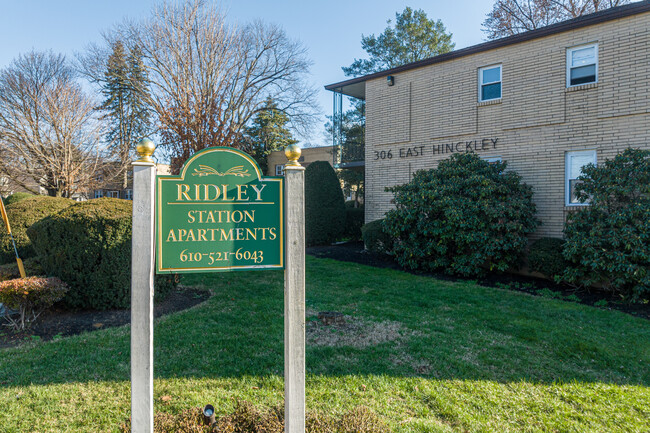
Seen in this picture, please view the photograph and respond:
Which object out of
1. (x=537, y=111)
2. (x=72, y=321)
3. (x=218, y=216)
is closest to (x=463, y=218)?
(x=537, y=111)

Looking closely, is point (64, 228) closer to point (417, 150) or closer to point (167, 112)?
point (417, 150)

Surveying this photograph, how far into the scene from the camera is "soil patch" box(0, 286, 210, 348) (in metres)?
5.01

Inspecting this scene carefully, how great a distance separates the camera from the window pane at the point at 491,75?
36.4ft

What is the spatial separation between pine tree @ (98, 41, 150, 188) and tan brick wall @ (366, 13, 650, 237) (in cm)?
1344

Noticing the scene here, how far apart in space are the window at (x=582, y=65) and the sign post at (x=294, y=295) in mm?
10124

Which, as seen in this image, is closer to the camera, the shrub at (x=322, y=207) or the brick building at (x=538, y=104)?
the brick building at (x=538, y=104)

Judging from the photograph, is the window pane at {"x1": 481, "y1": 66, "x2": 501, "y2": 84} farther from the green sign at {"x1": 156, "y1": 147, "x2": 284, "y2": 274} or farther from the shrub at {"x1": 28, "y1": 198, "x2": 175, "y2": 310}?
the green sign at {"x1": 156, "y1": 147, "x2": 284, "y2": 274}

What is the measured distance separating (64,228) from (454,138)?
1028 centimetres

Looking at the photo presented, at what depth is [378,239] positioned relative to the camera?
39.1ft

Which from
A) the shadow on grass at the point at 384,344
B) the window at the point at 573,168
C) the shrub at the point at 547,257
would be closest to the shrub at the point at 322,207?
the shrub at the point at 547,257

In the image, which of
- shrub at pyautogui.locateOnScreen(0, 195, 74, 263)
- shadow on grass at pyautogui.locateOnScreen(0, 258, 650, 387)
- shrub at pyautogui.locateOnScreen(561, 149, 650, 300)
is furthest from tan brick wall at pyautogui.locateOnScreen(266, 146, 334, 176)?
shadow on grass at pyautogui.locateOnScreen(0, 258, 650, 387)

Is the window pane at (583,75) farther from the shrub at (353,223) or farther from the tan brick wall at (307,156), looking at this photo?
the tan brick wall at (307,156)

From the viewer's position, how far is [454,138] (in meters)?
11.8

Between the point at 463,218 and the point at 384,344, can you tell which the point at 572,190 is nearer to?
the point at 463,218
